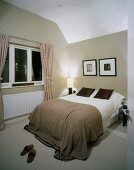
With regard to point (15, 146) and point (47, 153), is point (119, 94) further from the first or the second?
point (15, 146)

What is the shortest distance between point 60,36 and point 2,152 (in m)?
3.78

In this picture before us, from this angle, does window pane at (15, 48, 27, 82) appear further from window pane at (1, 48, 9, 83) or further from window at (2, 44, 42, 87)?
window pane at (1, 48, 9, 83)

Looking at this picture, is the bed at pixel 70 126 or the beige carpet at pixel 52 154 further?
the bed at pixel 70 126

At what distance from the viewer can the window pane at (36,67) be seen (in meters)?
3.84

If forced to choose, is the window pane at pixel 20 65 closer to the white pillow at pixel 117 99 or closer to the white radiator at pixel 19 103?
the white radiator at pixel 19 103

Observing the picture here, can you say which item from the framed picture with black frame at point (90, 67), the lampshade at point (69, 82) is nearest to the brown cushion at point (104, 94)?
the framed picture with black frame at point (90, 67)

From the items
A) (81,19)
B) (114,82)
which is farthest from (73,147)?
(81,19)

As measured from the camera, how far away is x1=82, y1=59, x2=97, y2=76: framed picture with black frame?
407cm

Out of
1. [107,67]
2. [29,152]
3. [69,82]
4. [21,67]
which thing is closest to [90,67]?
[107,67]

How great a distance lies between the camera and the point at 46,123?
2.42 metres

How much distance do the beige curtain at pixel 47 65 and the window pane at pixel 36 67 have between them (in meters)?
0.16

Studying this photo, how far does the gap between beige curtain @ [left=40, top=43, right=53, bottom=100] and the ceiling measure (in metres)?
Result: 0.90

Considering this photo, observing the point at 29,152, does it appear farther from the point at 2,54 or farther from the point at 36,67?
the point at 36,67

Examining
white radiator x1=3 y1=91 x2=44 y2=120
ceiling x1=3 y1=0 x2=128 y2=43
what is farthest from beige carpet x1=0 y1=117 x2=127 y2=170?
ceiling x1=3 y1=0 x2=128 y2=43
